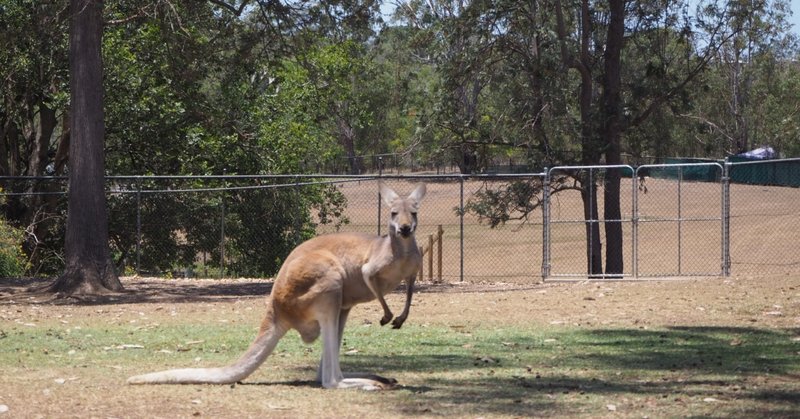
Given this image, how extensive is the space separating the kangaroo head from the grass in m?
1.26

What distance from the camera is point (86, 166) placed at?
55.8 feet

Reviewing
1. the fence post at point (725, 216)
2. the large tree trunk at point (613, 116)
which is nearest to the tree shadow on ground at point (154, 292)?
the large tree trunk at point (613, 116)

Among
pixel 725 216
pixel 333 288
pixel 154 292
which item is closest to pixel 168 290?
pixel 154 292

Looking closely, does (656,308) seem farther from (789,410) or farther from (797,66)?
(797,66)

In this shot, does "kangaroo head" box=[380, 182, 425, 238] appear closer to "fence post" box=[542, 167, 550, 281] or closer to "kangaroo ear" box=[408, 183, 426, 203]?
"kangaroo ear" box=[408, 183, 426, 203]

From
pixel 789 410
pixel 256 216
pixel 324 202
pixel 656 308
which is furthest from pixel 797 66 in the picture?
pixel 789 410

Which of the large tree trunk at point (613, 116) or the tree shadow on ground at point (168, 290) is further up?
the large tree trunk at point (613, 116)

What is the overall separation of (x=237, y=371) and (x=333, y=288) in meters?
1.06

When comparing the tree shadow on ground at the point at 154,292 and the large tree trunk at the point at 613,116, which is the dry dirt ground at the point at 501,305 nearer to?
the tree shadow on ground at the point at 154,292

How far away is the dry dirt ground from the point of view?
1331 centimetres

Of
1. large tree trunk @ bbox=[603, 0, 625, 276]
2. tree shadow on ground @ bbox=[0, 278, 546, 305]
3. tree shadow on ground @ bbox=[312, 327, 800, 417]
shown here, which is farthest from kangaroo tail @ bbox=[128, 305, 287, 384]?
large tree trunk @ bbox=[603, 0, 625, 276]

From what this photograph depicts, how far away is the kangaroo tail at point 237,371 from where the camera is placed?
319 inches

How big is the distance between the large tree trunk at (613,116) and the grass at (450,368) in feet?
35.0

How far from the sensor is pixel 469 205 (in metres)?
23.6
